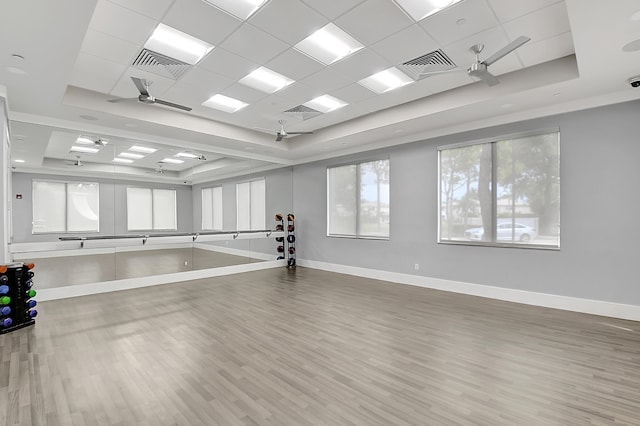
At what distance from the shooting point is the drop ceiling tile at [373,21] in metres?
2.83

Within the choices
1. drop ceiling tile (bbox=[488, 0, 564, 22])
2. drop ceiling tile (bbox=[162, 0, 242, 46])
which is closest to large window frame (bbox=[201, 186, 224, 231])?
drop ceiling tile (bbox=[162, 0, 242, 46])

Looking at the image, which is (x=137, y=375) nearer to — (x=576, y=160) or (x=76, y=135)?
(x=76, y=135)

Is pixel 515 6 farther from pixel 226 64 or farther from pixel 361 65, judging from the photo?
pixel 226 64

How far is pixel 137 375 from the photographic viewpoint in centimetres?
266

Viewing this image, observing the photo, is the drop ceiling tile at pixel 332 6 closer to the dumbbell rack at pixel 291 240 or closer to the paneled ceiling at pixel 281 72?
the paneled ceiling at pixel 281 72

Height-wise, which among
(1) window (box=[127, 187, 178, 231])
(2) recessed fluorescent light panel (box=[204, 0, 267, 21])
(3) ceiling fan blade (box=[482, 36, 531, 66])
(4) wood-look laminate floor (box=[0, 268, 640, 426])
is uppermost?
(2) recessed fluorescent light panel (box=[204, 0, 267, 21])

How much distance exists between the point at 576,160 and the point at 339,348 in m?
4.45

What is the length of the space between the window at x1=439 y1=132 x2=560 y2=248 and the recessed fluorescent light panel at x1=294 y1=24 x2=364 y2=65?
321 centimetres

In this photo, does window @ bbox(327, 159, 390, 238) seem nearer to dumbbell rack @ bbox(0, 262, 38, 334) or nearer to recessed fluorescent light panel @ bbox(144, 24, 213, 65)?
recessed fluorescent light panel @ bbox(144, 24, 213, 65)

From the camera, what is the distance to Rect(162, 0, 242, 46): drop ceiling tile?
2777mm

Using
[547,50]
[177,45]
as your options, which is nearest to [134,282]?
[177,45]

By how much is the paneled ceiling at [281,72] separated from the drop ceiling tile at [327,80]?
28 millimetres

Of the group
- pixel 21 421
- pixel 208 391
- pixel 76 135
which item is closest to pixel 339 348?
pixel 208 391

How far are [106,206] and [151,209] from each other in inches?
30.3
